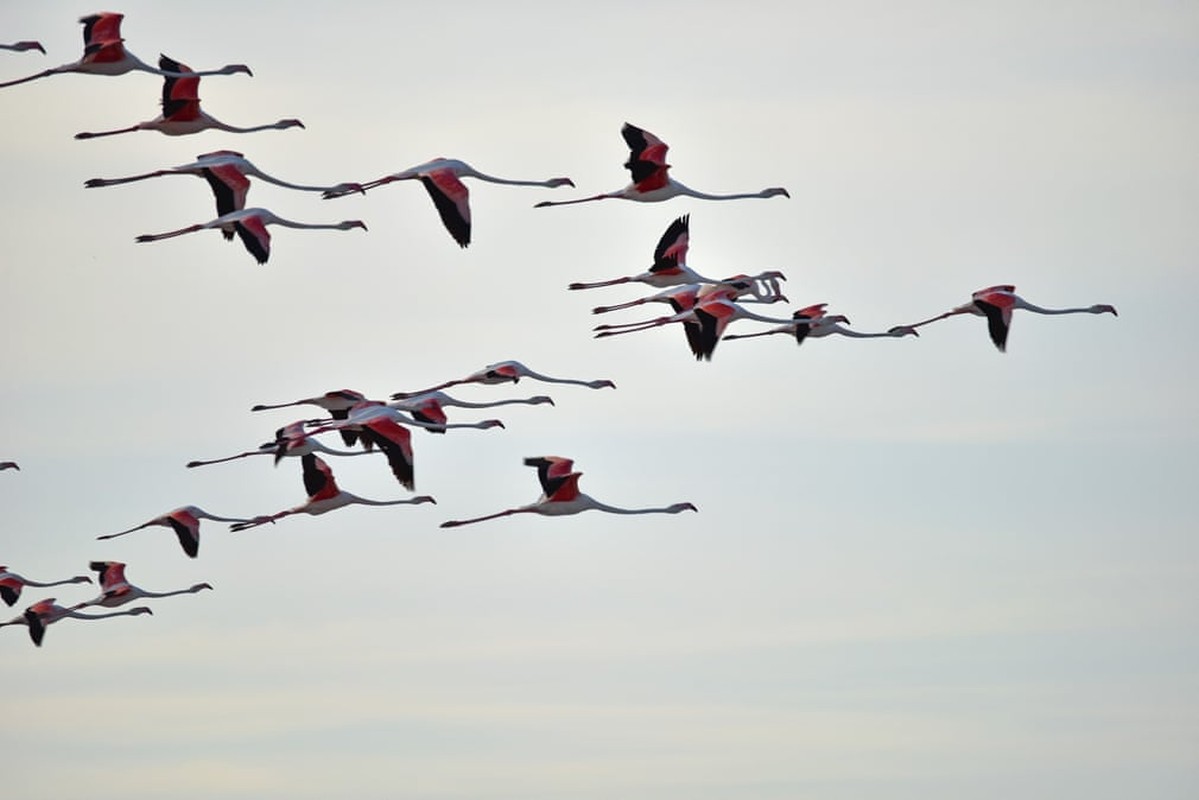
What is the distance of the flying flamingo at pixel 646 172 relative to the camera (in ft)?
170

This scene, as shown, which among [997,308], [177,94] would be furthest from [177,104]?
[997,308]

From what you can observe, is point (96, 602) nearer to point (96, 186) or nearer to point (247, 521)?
point (247, 521)

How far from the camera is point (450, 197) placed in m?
49.9

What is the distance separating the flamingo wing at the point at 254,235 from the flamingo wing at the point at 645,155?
5.91m

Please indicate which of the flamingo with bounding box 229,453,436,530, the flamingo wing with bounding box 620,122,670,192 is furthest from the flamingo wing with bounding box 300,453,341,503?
the flamingo wing with bounding box 620,122,670,192

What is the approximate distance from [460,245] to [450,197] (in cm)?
174

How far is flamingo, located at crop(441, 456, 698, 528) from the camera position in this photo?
50125 millimetres

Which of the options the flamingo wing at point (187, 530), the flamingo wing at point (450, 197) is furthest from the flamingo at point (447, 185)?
the flamingo wing at point (187, 530)

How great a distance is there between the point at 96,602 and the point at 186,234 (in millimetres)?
11989

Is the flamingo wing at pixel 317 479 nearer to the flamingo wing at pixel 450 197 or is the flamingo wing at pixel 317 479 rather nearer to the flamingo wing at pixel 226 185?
the flamingo wing at pixel 226 185

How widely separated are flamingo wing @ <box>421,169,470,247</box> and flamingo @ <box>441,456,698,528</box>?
3.68 m

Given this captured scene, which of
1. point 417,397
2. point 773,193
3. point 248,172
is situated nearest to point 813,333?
point 773,193

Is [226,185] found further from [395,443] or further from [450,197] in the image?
[395,443]

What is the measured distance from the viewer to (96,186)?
49844 millimetres
